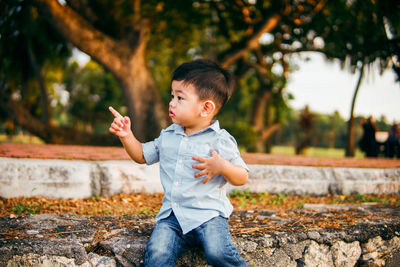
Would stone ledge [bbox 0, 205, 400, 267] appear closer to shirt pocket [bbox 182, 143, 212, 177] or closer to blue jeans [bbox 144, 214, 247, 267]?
blue jeans [bbox 144, 214, 247, 267]

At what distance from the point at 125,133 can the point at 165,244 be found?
0.77m

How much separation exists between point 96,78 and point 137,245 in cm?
2939

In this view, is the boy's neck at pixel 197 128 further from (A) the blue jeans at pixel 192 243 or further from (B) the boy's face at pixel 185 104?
(A) the blue jeans at pixel 192 243

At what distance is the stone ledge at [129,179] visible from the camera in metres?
3.04

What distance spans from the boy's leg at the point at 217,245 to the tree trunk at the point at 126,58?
6.68 metres

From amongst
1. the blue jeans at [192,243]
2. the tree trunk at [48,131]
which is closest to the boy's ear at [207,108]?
the blue jeans at [192,243]

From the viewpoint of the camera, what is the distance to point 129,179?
347 cm

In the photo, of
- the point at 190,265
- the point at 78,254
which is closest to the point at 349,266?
the point at 190,265

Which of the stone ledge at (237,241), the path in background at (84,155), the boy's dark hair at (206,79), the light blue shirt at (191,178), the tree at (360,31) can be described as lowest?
Answer: the stone ledge at (237,241)

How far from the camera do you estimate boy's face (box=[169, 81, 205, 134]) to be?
2.09 metres

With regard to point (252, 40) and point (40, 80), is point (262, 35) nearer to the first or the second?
point (252, 40)

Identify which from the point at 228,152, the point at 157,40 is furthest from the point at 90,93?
the point at 228,152

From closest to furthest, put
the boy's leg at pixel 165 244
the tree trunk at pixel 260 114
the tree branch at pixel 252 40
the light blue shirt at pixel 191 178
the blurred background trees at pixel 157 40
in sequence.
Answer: the boy's leg at pixel 165 244 < the light blue shirt at pixel 191 178 < the blurred background trees at pixel 157 40 < the tree branch at pixel 252 40 < the tree trunk at pixel 260 114

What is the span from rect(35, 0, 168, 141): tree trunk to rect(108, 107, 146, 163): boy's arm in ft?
19.8
